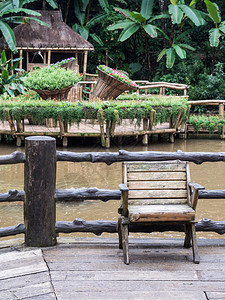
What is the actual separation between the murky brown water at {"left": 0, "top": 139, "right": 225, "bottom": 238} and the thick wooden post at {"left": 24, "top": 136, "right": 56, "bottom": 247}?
2.65 m

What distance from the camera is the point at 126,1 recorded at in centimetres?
2330

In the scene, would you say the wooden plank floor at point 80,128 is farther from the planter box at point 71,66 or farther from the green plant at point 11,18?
the green plant at point 11,18

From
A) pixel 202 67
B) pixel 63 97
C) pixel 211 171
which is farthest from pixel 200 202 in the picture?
pixel 202 67

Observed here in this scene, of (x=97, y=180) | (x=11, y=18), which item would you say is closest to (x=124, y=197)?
(x=97, y=180)

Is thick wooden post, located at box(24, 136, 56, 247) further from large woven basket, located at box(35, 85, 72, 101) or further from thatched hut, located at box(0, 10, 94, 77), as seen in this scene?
thatched hut, located at box(0, 10, 94, 77)

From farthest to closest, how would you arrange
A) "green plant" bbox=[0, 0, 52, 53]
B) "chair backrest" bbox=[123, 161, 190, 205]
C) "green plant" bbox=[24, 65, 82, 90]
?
"green plant" bbox=[0, 0, 52, 53] < "green plant" bbox=[24, 65, 82, 90] < "chair backrest" bbox=[123, 161, 190, 205]

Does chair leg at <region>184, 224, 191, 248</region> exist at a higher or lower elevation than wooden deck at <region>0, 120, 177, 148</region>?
lower

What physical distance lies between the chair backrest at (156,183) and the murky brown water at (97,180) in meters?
2.36

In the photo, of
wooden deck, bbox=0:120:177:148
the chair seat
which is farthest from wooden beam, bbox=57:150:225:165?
wooden deck, bbox=0:120:177:148

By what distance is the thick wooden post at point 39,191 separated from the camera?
400 cm

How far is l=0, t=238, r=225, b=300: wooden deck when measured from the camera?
320cm

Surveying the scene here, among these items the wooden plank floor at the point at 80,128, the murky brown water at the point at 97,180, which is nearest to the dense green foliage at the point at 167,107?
the wooden plank floor at the point at 80,128

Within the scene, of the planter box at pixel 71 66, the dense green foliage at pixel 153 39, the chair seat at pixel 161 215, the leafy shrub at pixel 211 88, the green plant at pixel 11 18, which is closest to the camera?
the chair seat at pixel 161 215

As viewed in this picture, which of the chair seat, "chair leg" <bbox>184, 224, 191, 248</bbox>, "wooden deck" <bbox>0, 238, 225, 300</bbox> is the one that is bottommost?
"wooden deck" <bbox>0, 238, 225, 300</bbox>
